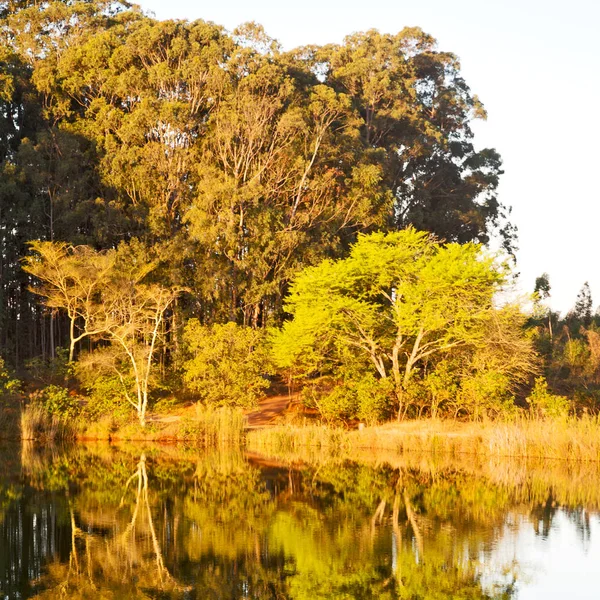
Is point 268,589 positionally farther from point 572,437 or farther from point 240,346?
point 240,346

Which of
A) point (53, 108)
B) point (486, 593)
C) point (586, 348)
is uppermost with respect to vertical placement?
point (53, 108)

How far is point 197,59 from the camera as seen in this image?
39531 mm

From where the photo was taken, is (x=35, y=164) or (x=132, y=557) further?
(x=35, y=164)

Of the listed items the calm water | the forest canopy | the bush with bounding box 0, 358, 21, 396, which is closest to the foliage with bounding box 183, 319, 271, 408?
the forest canopy

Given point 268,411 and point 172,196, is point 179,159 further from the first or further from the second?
point 268,411

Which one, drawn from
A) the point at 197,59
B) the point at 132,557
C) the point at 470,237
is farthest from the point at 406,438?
the point at 470,237

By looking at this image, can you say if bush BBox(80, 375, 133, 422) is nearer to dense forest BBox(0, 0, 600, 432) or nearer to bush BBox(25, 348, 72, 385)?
dense forest BBox(0, 0, 600, 432)

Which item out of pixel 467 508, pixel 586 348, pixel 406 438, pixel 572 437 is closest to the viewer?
pixel 467 508

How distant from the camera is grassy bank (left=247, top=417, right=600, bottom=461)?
23.7 metres

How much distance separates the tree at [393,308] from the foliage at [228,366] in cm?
91

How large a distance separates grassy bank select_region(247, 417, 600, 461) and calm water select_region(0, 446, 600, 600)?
102 centimetres

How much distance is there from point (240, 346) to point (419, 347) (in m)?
6.10

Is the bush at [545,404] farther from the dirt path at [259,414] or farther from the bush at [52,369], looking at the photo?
the bush at [52,369]

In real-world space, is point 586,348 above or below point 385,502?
above
